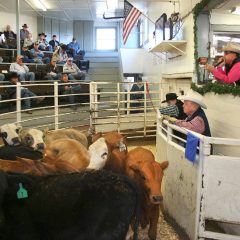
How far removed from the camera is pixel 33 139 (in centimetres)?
465

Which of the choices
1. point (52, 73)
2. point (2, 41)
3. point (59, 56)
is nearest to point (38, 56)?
point (59, 56)

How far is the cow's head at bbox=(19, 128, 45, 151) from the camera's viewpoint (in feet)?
15.0

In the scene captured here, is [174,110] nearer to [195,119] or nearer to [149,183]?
[195,119]

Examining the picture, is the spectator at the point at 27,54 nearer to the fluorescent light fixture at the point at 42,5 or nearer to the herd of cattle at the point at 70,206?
the fluorescent light fixture at the point at 42,5

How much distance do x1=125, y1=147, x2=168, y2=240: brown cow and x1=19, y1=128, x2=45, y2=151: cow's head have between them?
1374mm

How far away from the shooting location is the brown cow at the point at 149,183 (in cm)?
326

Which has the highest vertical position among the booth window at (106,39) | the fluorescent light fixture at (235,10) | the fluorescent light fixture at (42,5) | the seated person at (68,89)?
the fluorescent light fixture at (42,5)

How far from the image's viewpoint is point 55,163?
330 centimetres

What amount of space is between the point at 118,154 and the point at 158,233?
0.98m

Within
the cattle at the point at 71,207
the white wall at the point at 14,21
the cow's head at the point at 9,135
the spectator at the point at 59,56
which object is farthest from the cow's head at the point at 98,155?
the white wall at the point at 14,21

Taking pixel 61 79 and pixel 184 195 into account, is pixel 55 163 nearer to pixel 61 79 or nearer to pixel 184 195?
pixel 184 195

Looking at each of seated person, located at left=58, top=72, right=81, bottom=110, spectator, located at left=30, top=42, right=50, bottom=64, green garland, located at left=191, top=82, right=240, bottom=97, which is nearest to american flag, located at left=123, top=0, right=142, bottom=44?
seated person, located at left=58, top=72, right=81, bottom=110

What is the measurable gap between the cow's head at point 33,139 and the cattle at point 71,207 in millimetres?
1898

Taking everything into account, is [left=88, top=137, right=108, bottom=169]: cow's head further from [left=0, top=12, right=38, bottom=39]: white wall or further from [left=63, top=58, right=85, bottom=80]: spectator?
[left=0, top=12, right=38, bottom=39]: white wall
